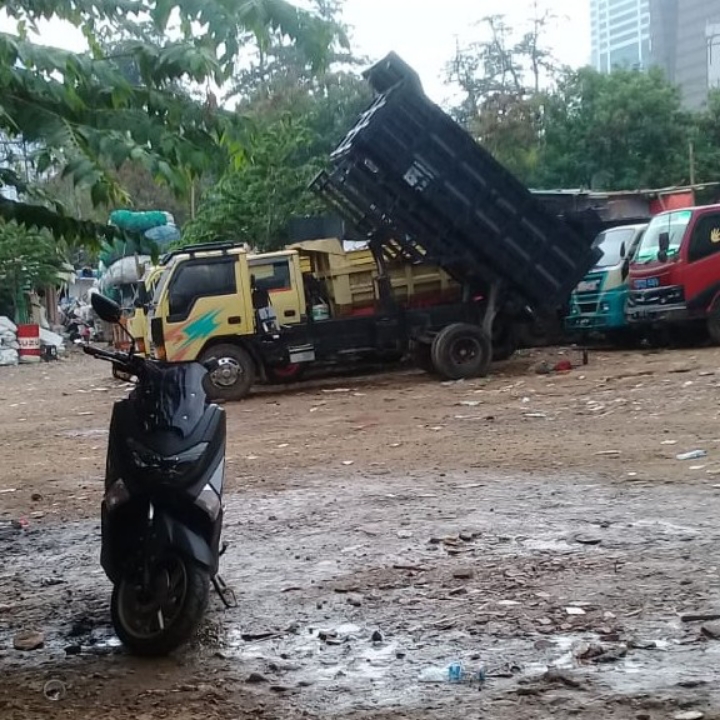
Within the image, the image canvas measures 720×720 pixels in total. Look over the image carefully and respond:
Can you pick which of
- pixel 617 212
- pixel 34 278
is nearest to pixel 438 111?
pixel 617 212

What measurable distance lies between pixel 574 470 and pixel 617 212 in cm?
1492

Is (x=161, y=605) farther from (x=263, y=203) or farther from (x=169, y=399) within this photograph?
(x=263, y=203)

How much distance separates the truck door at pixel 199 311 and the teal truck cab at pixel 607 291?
211 inches

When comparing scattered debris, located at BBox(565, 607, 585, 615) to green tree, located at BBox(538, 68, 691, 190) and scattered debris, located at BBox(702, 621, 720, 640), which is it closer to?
scattered debris, located at BBox(702, 621, 720, 640)

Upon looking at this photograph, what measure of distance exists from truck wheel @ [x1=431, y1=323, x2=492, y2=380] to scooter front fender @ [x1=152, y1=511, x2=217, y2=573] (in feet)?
34.3

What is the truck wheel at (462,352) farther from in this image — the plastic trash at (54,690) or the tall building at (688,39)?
the tall building at (688,39)

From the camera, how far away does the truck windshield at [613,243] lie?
54.9 feet

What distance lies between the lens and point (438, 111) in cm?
1385

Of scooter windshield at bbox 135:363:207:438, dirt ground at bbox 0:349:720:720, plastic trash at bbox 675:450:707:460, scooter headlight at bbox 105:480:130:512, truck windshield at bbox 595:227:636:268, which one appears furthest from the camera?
truck windshield at bbox 595:227:636:268

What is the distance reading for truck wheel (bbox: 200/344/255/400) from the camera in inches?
566

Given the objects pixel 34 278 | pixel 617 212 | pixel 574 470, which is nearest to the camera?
pixel 574 470

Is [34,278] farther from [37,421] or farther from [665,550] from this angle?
[665,550]

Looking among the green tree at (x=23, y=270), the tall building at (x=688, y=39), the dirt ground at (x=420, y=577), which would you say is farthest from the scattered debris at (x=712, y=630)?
the tall building at (x=688, y=39)

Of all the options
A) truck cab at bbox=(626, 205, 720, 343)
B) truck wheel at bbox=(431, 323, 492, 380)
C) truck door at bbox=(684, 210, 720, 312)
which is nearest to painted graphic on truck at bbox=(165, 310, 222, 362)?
truck wheel at bbox=(431, 323, 492, 380)
